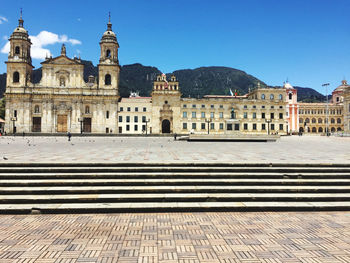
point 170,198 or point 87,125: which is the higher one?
point 87,125

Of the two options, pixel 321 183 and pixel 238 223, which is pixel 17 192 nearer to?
pixel 238 223

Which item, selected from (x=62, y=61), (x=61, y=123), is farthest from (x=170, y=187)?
(x=62, y=61)

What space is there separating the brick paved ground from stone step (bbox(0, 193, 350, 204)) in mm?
642

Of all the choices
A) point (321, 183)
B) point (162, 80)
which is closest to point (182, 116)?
point (162, 80)

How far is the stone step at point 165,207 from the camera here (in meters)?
5.99

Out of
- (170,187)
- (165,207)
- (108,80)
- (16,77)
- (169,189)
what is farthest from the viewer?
(108,80)

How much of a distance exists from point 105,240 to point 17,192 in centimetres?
387

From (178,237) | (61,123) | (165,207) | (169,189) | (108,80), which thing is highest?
(108,80)

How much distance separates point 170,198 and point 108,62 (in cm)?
5864

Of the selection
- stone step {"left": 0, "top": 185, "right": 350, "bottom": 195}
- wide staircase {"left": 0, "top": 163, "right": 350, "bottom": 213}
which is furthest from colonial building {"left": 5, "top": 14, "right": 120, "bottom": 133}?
stone step {"left": 0, "top": 185, "right": 350, "bottom": 195}

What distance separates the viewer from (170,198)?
6559mm

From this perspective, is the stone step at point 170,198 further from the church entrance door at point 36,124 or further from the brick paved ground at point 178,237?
the church entrance door at point 36,124

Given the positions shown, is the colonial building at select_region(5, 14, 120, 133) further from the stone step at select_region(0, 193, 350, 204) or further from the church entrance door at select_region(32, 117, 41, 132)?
the stone step at select_region(0, 193, 350, 204)

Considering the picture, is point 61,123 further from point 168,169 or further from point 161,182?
point 161,182
